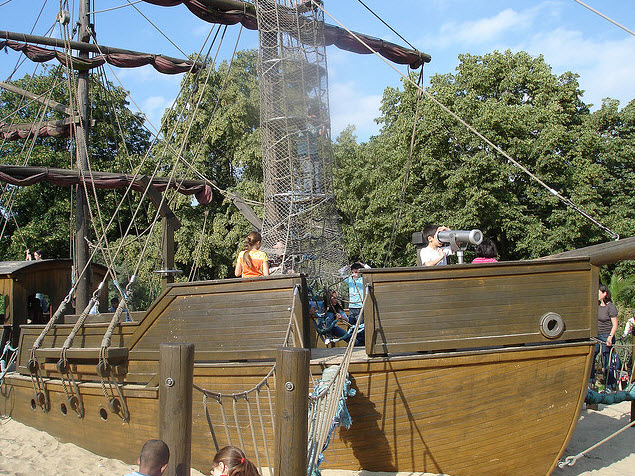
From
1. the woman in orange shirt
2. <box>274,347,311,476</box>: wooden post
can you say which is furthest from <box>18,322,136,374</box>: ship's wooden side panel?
<box>274,347,311,476</box>: wooden post

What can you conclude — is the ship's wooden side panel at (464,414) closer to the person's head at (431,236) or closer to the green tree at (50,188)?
the person's head at (431,236)

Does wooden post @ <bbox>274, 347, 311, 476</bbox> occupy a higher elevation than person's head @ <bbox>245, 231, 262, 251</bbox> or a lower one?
lower

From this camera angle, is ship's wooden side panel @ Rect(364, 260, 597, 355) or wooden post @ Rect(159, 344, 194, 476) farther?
ship's wooden side panel @ Rect(364, 260, 597, 355)

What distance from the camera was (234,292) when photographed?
5.56m

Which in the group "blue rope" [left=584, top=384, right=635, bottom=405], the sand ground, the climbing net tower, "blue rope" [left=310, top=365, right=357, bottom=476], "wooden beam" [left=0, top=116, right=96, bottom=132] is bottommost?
the sand ground

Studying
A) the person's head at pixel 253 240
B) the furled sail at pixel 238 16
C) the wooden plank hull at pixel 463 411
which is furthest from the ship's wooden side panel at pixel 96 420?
the furled sail at pixel 238 16

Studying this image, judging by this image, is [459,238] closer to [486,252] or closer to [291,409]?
[486,252]

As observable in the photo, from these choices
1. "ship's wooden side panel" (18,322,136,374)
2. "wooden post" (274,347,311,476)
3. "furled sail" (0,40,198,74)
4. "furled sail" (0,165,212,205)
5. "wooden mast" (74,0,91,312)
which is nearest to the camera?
"wooden post" (274,347,311,476)

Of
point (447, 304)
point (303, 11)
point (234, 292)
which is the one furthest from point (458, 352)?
point (303, 11)

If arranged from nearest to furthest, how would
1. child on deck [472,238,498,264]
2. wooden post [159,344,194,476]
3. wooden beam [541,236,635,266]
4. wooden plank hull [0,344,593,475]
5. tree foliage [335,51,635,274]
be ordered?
wooden post [159,344,194,476], wooden plank hull [0,344,593,475], wooden beam [541,236,635,266], child on deck [472,238,498,264], tree foliage [335,51,635,274]

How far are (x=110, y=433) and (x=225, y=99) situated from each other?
1884cm

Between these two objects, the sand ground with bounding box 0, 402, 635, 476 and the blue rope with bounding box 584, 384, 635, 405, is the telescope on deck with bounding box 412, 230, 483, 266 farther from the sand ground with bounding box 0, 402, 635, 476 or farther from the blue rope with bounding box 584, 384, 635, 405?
the sand ground with bounding box 0, 402, 635, 476

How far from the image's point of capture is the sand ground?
20.1 feet

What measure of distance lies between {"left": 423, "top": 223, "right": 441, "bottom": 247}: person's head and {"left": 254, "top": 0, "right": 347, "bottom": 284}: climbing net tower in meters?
2.05
